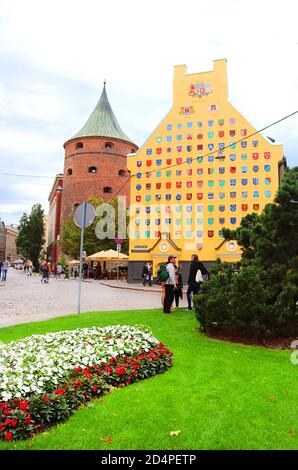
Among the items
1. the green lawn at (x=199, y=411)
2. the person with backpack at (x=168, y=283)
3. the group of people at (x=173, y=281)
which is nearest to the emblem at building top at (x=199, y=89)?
the group of people at (x=173, y=281)

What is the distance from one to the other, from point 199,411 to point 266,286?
471 centimetres

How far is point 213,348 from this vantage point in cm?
739

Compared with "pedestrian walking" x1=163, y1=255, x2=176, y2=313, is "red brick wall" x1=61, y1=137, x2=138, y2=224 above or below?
above

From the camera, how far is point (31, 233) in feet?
284

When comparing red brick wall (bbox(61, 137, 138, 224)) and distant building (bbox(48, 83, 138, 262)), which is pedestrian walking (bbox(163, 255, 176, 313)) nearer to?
distant building (bbox(48, 83, 138, 262))

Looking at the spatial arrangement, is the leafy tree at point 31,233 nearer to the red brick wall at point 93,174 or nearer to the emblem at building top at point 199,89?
the red brick wall at point 93,174

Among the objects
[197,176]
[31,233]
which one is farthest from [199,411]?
[31,233]

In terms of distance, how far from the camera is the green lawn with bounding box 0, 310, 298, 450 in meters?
3.65

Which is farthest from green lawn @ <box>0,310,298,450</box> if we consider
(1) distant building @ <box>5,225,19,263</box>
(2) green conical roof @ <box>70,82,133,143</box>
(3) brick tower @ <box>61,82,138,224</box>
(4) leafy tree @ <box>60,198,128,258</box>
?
(1) distant building @ <box>5,225,19,263</box>

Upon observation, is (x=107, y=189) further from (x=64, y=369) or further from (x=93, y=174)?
(x=64, y=369)

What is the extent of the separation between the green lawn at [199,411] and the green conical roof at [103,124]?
203 ft

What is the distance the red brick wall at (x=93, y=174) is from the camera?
211 feet

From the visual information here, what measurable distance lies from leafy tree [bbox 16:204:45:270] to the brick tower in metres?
21.7
